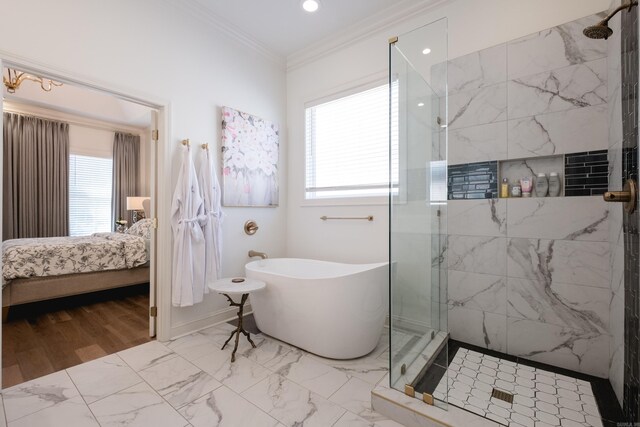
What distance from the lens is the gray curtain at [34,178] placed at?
446cm

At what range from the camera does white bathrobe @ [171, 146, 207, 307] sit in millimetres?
2355

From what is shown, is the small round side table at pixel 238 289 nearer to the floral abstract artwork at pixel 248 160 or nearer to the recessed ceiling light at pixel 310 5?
the floral abstract artwork at pixel 248 160

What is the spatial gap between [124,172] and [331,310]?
5419 millimetres

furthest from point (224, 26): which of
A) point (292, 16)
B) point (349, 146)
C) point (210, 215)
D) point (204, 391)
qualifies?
point (204, 391)

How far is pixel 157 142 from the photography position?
2.43 meters

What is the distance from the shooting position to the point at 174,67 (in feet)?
8.00

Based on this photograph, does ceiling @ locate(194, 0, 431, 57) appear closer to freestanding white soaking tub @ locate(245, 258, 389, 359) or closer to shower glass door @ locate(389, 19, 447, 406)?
shower glass door @ locate(389, 19, 447, 406)

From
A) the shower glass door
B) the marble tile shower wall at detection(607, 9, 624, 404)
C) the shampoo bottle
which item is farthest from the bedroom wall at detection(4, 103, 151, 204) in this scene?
the marble tile shower wall at detection(607, 9, 624, 404)

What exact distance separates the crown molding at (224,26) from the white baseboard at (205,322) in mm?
2669

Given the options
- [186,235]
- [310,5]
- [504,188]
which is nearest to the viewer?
[504,188]

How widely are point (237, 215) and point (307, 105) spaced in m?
1.44

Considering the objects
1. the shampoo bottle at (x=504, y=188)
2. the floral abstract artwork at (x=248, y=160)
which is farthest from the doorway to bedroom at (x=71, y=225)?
the shampoo bottle at (x=504, y=188)

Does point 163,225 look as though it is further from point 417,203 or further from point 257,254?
point 417,203

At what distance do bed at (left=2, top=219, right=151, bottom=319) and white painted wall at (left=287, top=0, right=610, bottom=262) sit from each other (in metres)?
1.93
